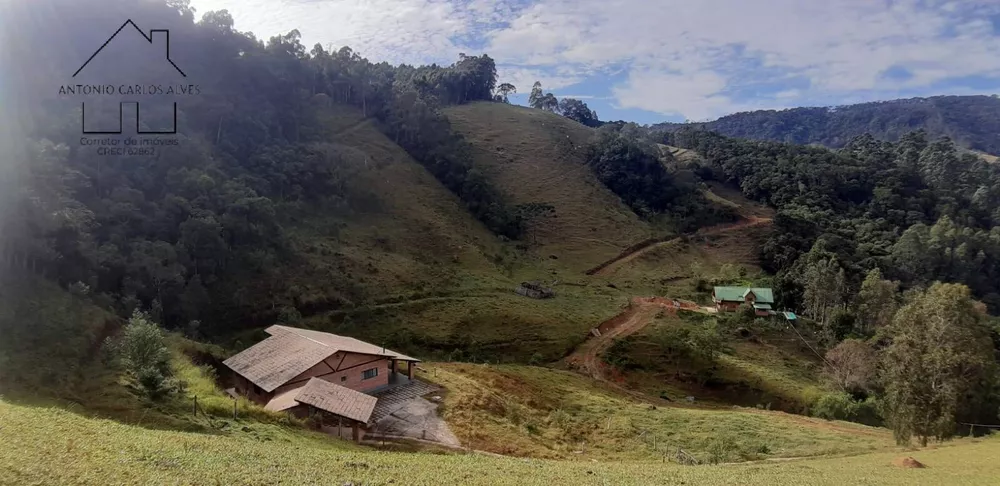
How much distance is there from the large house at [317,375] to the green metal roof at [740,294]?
40.2m

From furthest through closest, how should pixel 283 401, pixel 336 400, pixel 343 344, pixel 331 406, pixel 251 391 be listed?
pixel 343 344
pixel 251 391
pixel 283 401
pixel 336 400
pixel 331 406

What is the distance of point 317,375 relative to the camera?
28.0 metres

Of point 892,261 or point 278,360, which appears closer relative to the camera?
point 278,360

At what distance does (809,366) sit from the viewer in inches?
1951

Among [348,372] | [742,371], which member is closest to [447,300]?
[348,372]

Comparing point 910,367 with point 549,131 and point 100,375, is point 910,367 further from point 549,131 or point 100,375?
point 549,131

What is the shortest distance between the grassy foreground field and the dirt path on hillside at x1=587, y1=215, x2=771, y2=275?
55.4 m

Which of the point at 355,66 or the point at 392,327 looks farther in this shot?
the point at 355,66

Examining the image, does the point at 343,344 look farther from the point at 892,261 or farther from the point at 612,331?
the point at 892,261

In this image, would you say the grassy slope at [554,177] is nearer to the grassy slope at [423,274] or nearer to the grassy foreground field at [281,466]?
the grassy slope at [423,274]

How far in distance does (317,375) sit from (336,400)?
13.8ft

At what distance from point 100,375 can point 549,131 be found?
107 meters

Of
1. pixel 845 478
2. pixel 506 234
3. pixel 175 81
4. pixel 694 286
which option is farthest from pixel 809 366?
pixel 175 81

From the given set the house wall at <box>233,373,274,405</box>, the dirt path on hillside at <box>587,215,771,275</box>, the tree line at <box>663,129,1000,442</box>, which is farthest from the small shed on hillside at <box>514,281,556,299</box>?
the house wall at <box>233,373,274,405</box>
